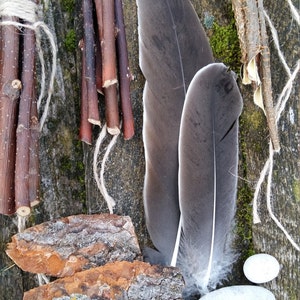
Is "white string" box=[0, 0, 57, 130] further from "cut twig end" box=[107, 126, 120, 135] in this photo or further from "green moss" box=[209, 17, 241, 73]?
"green moss" box=[209, 17, 241, 73]

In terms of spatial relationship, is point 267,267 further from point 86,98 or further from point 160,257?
point 86,98

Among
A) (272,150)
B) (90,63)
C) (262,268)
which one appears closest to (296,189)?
(272,150)

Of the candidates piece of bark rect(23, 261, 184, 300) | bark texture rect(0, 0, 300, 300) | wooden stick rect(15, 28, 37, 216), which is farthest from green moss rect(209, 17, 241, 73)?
piece of bark rect(23, 261, 184, 300)

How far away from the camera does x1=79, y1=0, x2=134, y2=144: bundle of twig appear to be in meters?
1.54

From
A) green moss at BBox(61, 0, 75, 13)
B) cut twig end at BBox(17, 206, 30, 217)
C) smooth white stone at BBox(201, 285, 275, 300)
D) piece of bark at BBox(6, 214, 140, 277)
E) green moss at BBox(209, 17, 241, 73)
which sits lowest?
smooth white stone at BBox(201, 285, 275, 300)

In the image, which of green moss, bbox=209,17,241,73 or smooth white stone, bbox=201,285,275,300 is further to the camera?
green moss, bbox=209,17,241,73

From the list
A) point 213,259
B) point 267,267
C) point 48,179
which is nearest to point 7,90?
point 48,179

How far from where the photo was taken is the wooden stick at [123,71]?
5.17ft

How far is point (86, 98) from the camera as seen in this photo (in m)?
A: 1.57

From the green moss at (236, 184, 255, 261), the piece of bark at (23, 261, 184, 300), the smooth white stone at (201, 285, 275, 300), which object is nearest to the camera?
the piece of bark at (23, 261, 184, 300)

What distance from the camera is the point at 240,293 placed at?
1.57 metres

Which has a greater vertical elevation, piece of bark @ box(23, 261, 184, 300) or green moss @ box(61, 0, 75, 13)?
green moss @ box(61, 0, 75, 13)

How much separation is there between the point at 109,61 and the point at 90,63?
0.19 feet

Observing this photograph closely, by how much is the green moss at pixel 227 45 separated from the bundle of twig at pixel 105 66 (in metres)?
0.27
